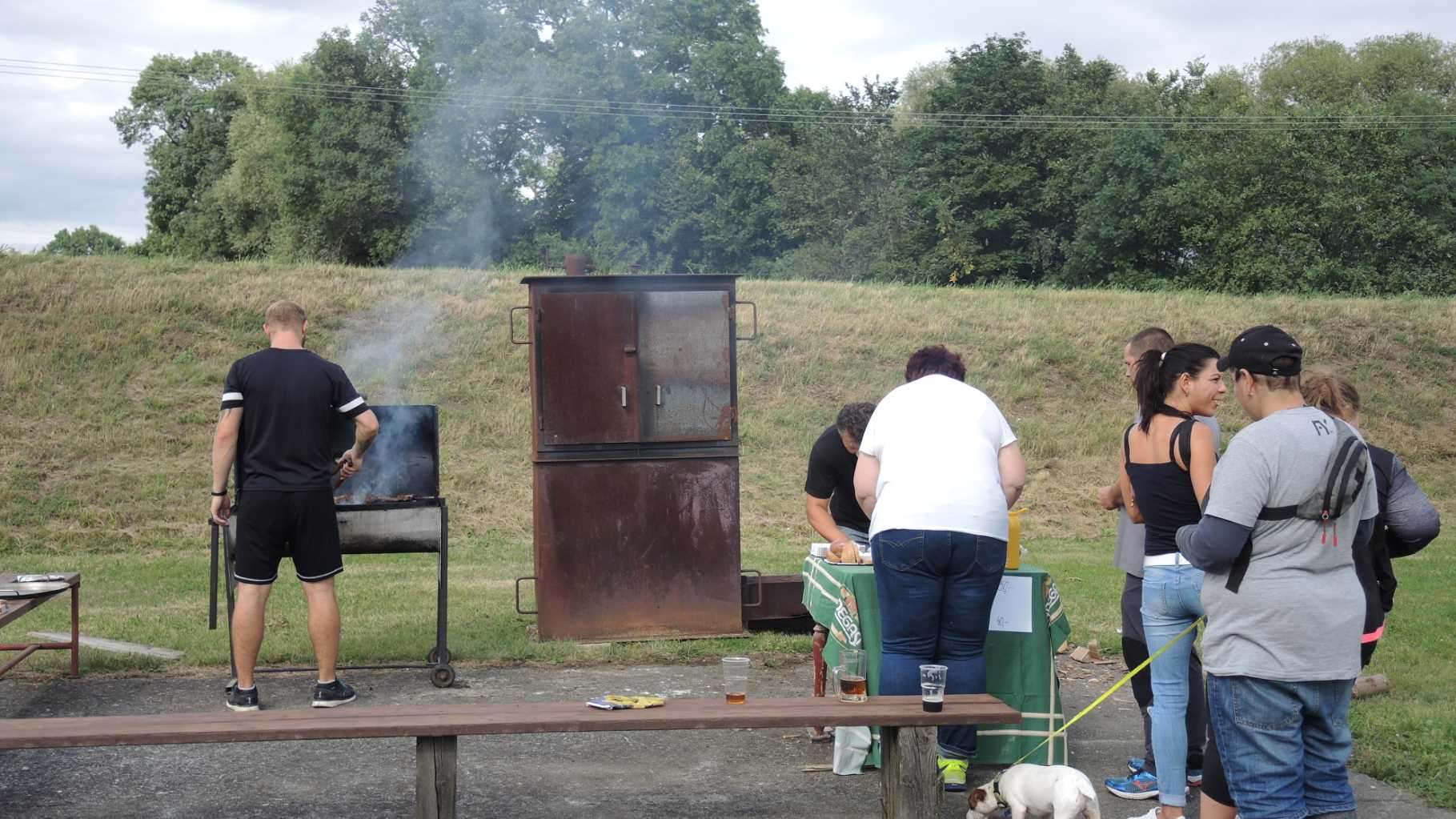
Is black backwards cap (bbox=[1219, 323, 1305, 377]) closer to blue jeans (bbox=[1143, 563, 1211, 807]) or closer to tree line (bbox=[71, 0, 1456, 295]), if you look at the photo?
blue jeans (bbox=[1143, 563, 1211, 807])

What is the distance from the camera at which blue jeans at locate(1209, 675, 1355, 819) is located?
311cm

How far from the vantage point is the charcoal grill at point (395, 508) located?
6.23m

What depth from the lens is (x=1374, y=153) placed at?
39.7 meters

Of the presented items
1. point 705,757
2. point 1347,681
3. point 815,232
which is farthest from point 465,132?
point 1347,681

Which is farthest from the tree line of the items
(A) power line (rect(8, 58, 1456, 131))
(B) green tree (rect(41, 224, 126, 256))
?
(B) green tree (rect(41, 224, 126, 256))

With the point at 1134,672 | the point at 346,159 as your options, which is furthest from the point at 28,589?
the point at 346,159

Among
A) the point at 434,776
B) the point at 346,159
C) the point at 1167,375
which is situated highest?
the point at 346,159

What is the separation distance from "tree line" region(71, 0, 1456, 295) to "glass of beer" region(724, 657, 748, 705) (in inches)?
1015

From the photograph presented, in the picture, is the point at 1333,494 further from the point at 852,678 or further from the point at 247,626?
the point at 247,626

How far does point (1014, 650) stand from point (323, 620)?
3150 mm

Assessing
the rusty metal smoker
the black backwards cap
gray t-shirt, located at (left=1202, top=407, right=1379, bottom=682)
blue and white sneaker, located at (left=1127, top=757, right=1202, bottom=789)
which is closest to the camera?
gray t-shirt, located at (left=1202, top=407, right=1379, bottom=682)

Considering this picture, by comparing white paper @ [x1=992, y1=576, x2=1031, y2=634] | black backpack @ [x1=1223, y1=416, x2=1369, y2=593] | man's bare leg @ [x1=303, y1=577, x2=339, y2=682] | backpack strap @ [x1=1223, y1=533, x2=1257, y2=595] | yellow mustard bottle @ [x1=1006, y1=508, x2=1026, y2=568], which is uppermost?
black backpack @ [x1=1223, y1=416, x2=1369, y2=593]

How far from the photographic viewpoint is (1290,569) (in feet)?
10.2

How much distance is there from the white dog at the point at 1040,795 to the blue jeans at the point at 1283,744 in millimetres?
710
